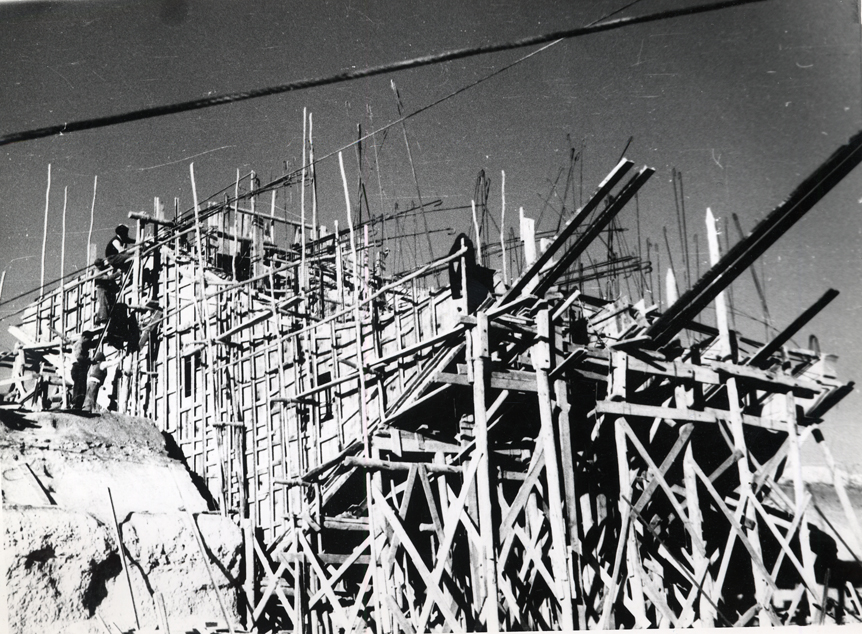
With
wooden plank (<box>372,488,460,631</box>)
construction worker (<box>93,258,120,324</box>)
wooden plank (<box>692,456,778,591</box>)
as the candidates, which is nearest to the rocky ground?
wooden plank (<box>372,488,460,631</box>)

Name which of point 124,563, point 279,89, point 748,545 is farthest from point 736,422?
point 124,563

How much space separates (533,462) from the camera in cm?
890

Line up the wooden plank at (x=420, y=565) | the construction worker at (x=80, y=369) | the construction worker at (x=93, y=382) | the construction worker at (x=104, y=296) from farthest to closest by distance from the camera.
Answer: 1. the construction worker at (x=104, y=296)
2. the construction worker at (x=93, y=382)
3. the construction worker at (x=80, y=369)
4. the wooden plank at (x=420, y=565)

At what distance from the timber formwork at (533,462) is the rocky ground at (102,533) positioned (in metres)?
0.83

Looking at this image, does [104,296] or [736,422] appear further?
[104,296]

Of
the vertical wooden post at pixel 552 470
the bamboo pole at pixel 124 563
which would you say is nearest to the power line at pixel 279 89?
the vertical wooden post at pixel 552 470

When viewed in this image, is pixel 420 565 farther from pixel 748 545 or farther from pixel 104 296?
pixel 104 296

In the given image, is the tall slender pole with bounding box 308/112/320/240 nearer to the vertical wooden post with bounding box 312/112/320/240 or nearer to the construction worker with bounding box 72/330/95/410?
the vertical wooden post with bounding box 312/112/320/240

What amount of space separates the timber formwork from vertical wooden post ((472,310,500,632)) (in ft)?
Result: 0.07

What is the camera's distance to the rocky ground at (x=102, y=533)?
361 inches

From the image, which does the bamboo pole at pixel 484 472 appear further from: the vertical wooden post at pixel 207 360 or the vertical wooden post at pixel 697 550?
the vertical wooden post at pixel 207 360

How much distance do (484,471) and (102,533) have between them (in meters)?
5.26

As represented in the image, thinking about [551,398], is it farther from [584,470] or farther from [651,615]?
[651,615]

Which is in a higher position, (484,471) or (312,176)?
(312,176)
